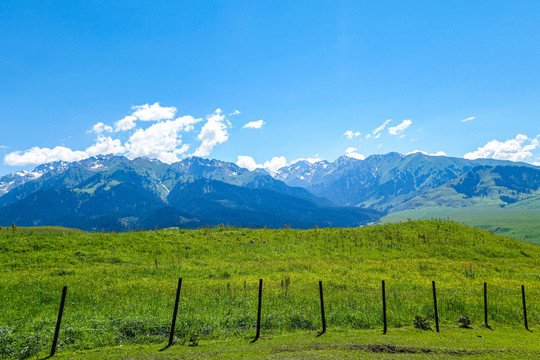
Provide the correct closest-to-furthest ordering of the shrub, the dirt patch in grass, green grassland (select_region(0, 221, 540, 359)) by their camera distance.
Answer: the dirt patch in grass
green grassland (select_region(0, 221, 540, 359))
the shrub

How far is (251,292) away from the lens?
22.3 meters

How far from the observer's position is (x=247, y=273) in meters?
30.6

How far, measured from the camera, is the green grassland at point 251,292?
523 inches

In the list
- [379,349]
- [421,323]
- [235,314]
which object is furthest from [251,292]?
[421,323]

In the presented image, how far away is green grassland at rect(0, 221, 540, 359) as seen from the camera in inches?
523

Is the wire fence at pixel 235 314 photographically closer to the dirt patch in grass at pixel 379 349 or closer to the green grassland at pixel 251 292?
the green grassland at pixel 251 292

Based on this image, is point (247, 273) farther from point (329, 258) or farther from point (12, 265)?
point (12, 265)

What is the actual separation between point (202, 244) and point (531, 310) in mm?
36570

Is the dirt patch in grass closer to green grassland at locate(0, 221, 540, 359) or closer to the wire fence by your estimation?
green grassland at locate(0, 221, 540, 359)

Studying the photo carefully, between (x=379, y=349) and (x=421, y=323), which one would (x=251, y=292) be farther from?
(x=421, y=323)

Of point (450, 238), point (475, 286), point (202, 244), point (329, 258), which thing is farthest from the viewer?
point (450, 238)

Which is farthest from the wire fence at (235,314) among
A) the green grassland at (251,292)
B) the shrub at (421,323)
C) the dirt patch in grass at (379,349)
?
the dirt patch in grass at (379,349)

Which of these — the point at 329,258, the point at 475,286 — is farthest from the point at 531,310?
the point at 329,258

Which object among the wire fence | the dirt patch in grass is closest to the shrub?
the wire fence
